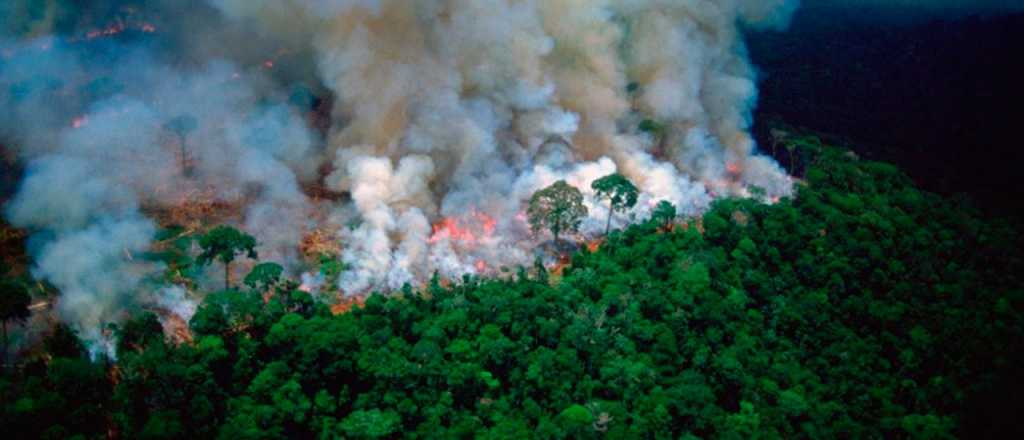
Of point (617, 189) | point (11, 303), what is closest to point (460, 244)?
point (617, 189)

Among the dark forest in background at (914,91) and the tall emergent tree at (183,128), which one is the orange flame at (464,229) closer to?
the tall emergent tree at (183,128)

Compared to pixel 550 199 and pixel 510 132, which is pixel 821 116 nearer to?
pixel 510 132

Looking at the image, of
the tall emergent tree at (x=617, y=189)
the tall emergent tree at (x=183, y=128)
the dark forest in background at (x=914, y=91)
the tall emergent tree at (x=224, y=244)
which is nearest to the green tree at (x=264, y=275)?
the tall emergent tree at (x=224, y=244)

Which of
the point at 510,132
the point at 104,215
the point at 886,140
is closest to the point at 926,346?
the point at 510,132

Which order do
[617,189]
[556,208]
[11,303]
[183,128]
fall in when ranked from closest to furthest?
1. [11,303]
2. [556,208]
3. [617,189]
4. [183,128]

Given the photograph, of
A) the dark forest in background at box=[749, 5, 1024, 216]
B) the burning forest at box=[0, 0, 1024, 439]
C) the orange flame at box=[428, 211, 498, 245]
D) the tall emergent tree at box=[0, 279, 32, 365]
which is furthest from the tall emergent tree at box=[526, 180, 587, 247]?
the dark forest in background at box=[749, 5, 1024, 216]

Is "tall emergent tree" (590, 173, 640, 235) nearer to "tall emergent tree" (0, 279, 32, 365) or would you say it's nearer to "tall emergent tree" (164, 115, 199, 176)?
"tall emergent tree" (164, 115, 199, 176)

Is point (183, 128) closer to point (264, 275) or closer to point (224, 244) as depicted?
point (224, 244)
